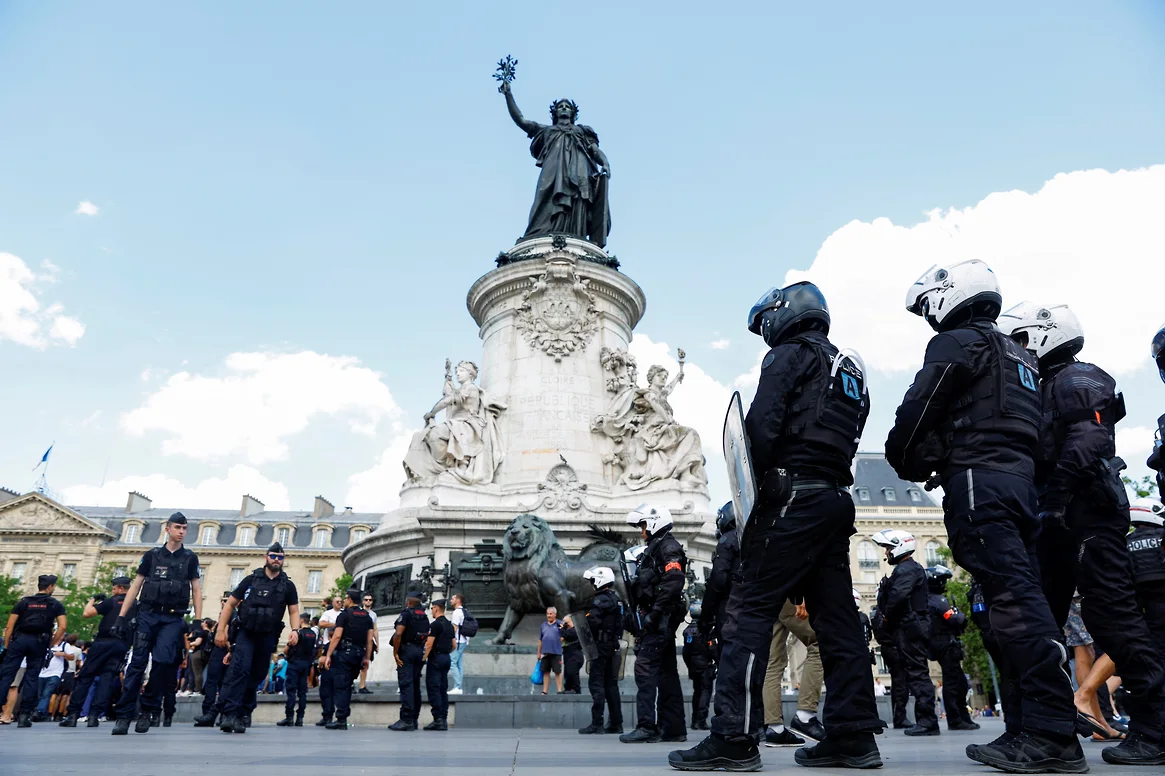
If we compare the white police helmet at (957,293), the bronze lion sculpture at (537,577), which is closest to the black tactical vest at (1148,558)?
the white police helmet at (957,293)

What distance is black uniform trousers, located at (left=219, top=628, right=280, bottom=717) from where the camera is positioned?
853cm

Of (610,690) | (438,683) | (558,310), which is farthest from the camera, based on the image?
(558,310)

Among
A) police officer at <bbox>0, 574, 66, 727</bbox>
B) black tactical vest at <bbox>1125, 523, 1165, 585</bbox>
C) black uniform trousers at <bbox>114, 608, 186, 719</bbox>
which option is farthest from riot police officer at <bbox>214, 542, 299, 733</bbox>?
black tactical vest at <bbox>1125, 523, 1165, 585</bbox>

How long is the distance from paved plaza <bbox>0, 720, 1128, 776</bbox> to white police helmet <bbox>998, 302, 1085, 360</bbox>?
276 centimetres

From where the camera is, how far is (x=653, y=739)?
279 inches

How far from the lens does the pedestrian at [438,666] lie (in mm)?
9664

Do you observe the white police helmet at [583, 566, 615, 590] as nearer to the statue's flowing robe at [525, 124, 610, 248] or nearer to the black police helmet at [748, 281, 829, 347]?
the black police helmet at [748, 281, 829, 347]

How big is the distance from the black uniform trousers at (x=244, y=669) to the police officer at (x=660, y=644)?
165 inches

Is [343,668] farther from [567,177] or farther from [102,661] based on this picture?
[567,177]

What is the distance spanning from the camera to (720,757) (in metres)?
4.10

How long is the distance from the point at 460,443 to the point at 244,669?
795 centimetres

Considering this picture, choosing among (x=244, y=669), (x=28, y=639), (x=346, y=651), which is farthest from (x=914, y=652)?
(x=28, y=639)

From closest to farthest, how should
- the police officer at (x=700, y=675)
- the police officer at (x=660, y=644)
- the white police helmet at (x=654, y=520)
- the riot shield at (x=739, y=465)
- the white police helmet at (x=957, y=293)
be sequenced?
the riot shield at (x=739, y=465), the white police helmet at (x=957, y=293), the police officer at (x=660, y=644), the white police helmet at (x=654, y=520), the police officer at (x=700, y=675)

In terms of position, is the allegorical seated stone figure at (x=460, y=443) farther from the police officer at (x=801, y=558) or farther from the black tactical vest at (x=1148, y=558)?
the police officer at (x=801, y=558)
